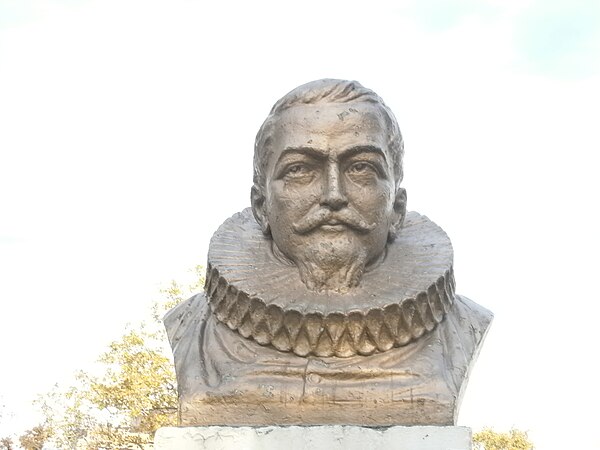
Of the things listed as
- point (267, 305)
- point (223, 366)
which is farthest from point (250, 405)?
point (267, 305)

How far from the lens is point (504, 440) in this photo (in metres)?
18.9

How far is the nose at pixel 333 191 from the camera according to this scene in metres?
3.02

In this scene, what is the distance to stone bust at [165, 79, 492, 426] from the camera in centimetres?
289

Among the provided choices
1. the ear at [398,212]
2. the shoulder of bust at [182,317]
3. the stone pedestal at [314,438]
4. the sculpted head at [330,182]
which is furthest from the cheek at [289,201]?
the stone pedestal at [314,438]

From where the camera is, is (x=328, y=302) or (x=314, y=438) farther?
(x=328, y=302)

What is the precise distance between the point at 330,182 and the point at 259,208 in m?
0.55

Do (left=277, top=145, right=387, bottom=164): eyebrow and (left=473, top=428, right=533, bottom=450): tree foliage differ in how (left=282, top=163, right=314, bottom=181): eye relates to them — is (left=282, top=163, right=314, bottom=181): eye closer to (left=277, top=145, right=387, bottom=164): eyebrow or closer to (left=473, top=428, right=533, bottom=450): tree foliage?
(left=277, top=145, right=387, bottom=164): eyebrow

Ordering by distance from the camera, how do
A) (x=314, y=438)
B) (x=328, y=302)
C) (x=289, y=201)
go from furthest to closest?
(x=289, y=201) < (x=328, y=302) < (x=314, y=438)

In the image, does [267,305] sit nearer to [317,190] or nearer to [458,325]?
[317,190]

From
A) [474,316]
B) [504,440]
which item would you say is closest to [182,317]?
[474,316]

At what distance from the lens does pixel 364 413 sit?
2.84m

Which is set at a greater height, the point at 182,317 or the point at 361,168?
the point at 361,168

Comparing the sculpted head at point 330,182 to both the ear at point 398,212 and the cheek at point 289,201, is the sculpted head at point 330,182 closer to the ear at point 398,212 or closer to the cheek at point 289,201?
the cheek at point 289,201

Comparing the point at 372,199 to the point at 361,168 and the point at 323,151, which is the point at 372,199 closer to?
the point at 361,168
